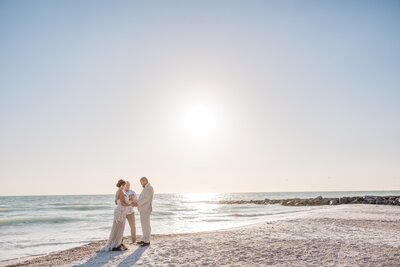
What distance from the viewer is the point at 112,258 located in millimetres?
10547

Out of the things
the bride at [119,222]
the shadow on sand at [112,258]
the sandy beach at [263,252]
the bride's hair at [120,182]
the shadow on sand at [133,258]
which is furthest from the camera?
the bride's hair at [120,182]

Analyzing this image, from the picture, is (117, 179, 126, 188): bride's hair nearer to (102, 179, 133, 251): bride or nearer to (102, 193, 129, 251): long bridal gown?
(102, 179, 133, 251): bride

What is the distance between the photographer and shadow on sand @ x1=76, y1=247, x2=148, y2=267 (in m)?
9.82

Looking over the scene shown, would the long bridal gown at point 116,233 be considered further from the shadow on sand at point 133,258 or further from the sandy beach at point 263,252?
the shadow on sand at point 133,258

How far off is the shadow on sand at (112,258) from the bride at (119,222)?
35 cm

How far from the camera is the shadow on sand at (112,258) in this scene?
9.82 meters

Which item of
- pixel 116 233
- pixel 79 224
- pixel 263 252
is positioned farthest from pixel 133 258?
pixel 79 224

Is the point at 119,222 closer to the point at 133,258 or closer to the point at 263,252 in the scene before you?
the point at 133,258

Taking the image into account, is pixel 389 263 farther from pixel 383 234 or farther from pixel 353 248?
pixel 383 234

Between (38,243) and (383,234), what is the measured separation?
15.5 meters

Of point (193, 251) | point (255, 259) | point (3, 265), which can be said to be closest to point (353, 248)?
point (255, 259)

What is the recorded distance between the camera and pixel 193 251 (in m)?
11.1

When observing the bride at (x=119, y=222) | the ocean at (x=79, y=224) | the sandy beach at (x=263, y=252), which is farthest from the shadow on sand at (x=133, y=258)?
the ocean at (x=79, y=224)

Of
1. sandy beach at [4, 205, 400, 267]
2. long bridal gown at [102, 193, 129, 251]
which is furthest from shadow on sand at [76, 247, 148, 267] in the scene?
long bridal gown at [102, 193, 129, 251]
